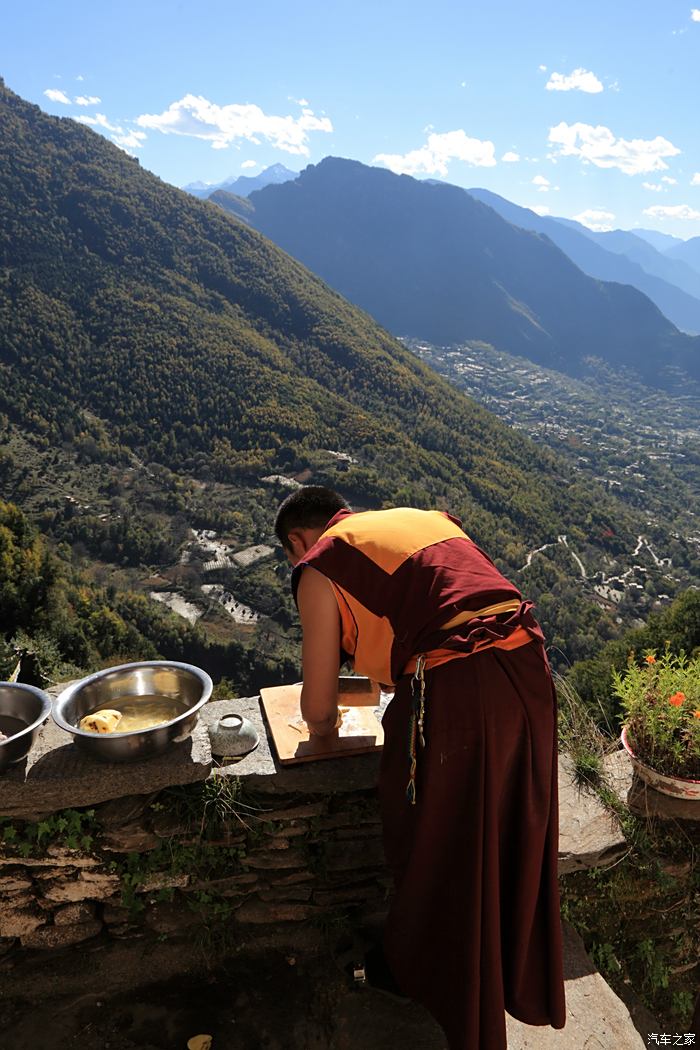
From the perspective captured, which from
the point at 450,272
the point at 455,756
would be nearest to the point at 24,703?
the point at 455,756

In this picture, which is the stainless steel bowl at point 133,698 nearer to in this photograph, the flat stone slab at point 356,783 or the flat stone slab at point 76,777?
the flat stone slab at point 76,777

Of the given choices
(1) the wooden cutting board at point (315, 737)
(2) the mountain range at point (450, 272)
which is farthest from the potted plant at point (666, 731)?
(2) the mountain range at point (450, 272)

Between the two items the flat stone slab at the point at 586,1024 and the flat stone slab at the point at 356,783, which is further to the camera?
the flat stone slab at the point at 356,783

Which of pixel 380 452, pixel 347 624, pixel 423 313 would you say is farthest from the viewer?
pixel 423 313

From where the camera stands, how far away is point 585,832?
2.15 metres

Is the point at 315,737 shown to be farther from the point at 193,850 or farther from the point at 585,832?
the point at 585,832

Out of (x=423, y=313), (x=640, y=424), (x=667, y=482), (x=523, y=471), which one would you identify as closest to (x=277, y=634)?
(x=523, y=471)

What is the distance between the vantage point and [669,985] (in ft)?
7.45

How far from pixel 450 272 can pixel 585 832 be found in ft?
630

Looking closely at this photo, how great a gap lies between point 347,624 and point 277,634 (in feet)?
88.8

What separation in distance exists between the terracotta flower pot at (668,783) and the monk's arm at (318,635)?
1230 millimetres

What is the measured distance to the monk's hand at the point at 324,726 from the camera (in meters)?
1.88

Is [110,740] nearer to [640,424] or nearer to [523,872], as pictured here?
[523,872]

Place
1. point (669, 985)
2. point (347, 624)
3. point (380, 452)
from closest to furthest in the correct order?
point (347, 624), point (669, 985), point (380, 452)
